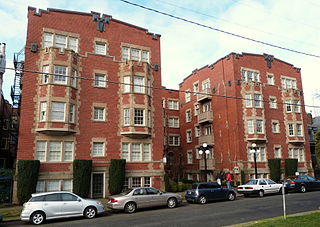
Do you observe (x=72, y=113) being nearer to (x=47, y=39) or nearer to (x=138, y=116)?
(x=138, y=116)

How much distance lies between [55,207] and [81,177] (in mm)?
8234

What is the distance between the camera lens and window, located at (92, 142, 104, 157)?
80.3 ft

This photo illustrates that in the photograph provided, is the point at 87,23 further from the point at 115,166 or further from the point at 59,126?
the point at 115,166

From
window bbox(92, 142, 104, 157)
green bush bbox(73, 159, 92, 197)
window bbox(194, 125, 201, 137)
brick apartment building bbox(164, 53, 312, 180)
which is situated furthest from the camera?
window bbox(194, 125, 201, 137)

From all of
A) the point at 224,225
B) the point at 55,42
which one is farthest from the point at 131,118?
the point at 224,225

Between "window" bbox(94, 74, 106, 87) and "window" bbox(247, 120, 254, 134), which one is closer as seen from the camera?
"window" bbox(94, 74, 106, 87)

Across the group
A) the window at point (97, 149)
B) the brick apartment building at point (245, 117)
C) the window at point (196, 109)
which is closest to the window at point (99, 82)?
the window at point (97, 149)

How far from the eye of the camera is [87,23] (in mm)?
26203

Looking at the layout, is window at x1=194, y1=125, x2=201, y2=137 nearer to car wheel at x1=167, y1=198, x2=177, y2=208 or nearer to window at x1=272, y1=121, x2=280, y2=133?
window at x1=272, y1=121, x2=280, y2=133

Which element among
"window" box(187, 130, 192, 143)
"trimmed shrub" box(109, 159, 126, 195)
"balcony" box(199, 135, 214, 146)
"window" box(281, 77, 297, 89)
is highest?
"window" box(281, 77, 297, 89)

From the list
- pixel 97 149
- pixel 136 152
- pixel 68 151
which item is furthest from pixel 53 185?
pixel 136 152

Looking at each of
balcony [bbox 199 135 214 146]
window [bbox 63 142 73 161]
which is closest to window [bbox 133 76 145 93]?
window [bbox 63 142 73 161]

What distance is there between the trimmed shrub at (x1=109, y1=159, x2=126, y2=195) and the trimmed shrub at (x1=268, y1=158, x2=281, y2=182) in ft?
62.3

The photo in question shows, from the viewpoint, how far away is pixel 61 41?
→ 81.6 ft
